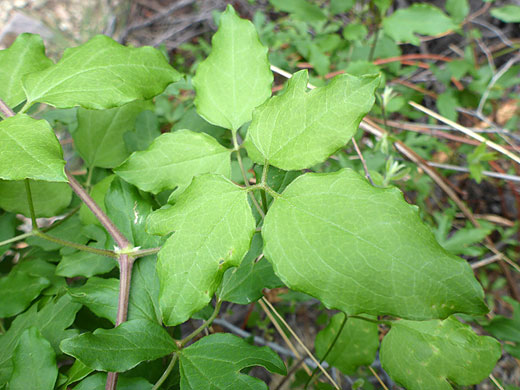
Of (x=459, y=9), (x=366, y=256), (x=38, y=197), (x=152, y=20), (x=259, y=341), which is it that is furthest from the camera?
(x=152, y=20)

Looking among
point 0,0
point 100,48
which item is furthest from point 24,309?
point 0,0

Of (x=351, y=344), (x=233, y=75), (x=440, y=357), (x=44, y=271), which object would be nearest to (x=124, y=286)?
(x=44, y=271)

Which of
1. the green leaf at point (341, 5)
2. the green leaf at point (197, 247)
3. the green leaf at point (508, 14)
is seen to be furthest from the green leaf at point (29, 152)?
the green leaf at point (508, 14)

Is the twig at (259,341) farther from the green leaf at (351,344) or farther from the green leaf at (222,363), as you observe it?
the green leaf at (222,363)

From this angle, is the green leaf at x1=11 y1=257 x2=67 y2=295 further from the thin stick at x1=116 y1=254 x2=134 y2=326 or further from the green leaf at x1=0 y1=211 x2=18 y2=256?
the thin stick at x1=116 y1=254 x2=134 y2=326

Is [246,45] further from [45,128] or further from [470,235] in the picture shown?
[470,235]

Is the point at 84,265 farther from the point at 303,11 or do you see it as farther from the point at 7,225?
the point at 303,11

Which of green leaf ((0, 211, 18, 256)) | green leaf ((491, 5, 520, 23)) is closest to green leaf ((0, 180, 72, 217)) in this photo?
green leaf ((0, 211, 18, 256))
